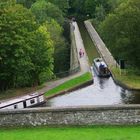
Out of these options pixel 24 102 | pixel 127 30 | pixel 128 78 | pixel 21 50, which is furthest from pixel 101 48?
pixel 24 102

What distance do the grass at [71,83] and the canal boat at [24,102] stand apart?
15.6ft

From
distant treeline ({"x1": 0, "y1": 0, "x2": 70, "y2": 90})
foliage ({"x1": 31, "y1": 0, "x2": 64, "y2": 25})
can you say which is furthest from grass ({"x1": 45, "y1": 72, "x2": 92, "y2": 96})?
foliage ({"x1": 31, "y1": 0, "x2": 64, "y2": 25})

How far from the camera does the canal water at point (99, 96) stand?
198 ft

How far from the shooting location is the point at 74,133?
30828 millimetres

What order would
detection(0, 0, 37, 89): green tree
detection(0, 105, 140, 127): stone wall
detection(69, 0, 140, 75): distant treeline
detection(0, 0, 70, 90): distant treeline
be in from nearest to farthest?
detection(0, 105, 140, 127): stone wall
detection(0, 0, 37, 89): green tree
detection(0, 0, 70, 90): distant treeline
detection(69, 0, 140, 75): distant treeline

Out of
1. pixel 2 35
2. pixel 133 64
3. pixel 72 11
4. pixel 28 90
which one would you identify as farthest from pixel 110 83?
pixel 72 11

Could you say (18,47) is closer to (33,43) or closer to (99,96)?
(33,43)

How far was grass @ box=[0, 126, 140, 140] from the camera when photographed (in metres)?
29.6

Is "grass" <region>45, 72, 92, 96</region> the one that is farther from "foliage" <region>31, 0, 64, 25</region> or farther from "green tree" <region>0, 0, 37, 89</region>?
"foliage" <region>31, 0, 64, 25</region>

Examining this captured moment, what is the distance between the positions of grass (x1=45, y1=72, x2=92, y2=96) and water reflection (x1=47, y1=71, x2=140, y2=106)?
112 cm

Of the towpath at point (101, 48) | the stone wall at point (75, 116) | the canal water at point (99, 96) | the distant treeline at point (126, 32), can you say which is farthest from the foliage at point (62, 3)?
the stone wall at point (75, 116)

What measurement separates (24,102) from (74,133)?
25.1 m

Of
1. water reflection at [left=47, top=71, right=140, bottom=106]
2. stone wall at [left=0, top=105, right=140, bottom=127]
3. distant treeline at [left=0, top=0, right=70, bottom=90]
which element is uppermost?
distant treeline at [left=0, top=0, right=70, bottom=90]

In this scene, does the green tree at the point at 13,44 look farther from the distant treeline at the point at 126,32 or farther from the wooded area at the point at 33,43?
the distant treeline at the point at 126,32
